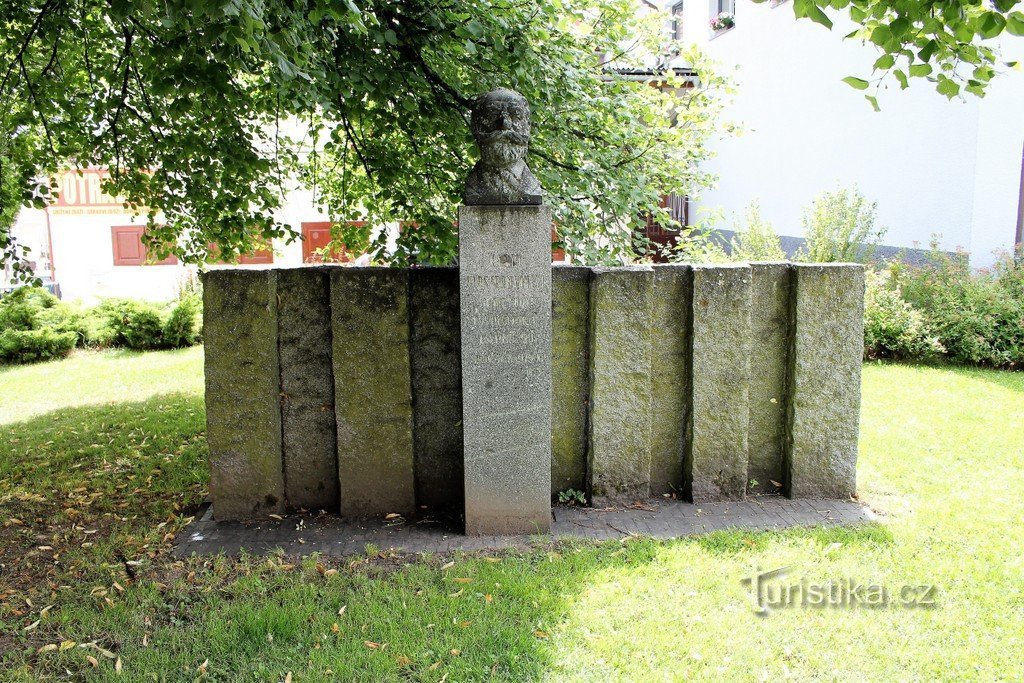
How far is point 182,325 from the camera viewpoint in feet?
39.8

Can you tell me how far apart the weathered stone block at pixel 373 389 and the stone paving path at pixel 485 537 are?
191 millimetres

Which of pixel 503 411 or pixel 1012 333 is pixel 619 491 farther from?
pixel 1012 333

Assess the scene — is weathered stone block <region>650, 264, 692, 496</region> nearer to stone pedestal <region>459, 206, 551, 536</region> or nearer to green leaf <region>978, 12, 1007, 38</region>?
stone pedestal <region>459, 206, 551, 536</region>

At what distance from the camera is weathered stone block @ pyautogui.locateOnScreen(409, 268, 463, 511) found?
4.80 meters

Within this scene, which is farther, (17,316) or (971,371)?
(17,316)

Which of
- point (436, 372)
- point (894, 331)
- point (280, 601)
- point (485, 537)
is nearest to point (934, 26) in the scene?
point (436, 372)

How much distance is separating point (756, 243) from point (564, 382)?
7960 millimetres

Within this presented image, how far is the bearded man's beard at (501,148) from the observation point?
4301 millimetres

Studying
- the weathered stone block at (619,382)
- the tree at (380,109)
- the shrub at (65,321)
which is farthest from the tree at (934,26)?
the shrub at (65,321)

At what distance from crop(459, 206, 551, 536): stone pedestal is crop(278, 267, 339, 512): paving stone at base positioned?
3.29 feet

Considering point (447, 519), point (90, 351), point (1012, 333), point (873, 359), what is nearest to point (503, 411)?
point (447, 519)

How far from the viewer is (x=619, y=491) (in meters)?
4.93

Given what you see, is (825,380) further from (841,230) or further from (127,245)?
(127,245)

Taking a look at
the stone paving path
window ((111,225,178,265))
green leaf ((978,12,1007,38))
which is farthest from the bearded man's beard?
window ((111,225,178,265))
